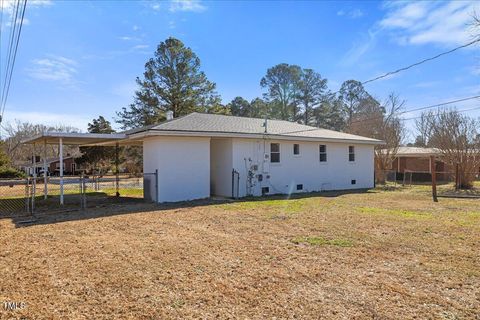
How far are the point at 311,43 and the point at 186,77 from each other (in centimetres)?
1671

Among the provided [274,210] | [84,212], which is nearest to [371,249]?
[274,210]

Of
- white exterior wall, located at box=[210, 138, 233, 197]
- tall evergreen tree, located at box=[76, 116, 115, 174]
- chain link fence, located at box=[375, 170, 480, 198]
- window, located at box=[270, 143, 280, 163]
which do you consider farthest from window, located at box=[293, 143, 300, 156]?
tall evergreen tree, located at box=[76, 116, 115, 174]

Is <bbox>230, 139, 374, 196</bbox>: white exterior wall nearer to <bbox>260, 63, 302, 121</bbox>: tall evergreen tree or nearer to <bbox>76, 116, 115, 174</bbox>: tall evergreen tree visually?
<bbox>260, 63, 302, 121</bbox>: tall evergreen tree

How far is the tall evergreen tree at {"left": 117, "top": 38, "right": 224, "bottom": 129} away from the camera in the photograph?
29750mm

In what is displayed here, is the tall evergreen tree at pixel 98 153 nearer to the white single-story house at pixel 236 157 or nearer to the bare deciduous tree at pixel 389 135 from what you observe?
the white single-story house at pixel 236 157

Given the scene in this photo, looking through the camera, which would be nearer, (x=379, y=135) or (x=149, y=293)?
(x=149, y=293)

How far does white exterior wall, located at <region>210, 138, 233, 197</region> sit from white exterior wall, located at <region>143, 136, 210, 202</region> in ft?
3.95

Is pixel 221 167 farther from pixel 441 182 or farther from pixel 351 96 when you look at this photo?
pixel 351 96

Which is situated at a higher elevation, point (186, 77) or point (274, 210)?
point (186, 77)

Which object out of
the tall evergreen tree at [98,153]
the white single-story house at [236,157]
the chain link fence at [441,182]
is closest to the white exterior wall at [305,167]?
the white single-story house at [236,157]

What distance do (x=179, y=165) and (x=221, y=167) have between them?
8.23ft

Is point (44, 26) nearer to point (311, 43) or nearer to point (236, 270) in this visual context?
point (236, 270)

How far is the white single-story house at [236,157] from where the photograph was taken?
12.1 m

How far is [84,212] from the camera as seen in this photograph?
988 cm
